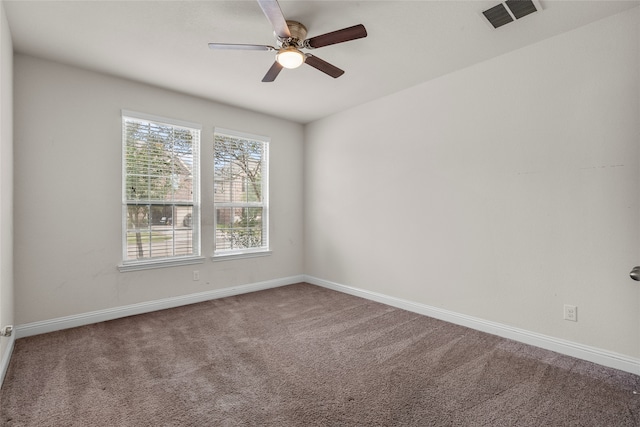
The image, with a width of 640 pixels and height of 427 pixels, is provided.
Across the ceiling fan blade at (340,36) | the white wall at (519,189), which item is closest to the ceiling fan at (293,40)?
the ceiling fan blade at (340,36)

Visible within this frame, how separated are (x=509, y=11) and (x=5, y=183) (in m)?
3.94

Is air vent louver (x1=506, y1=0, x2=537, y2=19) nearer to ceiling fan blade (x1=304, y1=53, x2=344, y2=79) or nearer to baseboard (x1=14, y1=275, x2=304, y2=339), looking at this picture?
ceiling fan blade (x1=304, y1=53, x2=344, y2=79)

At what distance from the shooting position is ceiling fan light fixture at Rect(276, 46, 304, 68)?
7.76ft

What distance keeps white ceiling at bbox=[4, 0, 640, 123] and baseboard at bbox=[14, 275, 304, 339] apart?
252cm

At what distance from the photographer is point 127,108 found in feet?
11.3

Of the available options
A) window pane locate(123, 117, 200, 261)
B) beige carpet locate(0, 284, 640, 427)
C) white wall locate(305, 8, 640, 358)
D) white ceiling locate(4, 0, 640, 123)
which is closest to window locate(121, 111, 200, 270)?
window pane locate(123, 117, 200, 261)

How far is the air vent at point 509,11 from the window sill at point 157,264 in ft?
12.7

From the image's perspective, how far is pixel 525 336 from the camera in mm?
2762

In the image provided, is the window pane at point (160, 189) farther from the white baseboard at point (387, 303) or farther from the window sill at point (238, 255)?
the white baseboard at point (387, 303)

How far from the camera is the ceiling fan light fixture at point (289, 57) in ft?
7.76

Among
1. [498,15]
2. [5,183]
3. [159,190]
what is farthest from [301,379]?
[498,15]

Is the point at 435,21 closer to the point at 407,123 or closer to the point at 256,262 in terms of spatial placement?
the point at 407,123

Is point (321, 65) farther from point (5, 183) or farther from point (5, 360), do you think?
point (5, 360)

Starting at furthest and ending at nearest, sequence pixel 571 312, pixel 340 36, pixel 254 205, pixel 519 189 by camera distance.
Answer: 1. pixel 254 205
2. pixel 519 189
3. pixel 571 312
4. pixel 340 36
